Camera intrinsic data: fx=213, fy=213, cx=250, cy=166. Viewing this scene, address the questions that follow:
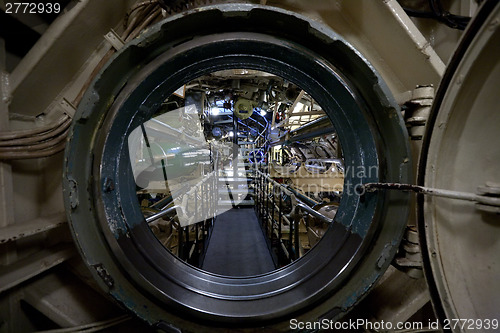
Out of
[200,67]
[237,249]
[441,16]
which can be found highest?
[441,16]

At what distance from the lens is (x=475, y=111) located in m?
0.67

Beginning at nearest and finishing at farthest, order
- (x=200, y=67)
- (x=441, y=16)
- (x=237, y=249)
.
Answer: (x=441, y=16)
(x=200, y=67)
(x=237, y=249)

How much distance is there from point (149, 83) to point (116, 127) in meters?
0.27

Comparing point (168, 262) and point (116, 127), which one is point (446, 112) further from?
point (168, 262)

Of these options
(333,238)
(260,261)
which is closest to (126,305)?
(333,238)

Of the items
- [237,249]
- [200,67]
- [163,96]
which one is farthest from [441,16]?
[237,249]

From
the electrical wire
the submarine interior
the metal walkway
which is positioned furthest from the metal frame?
the metal walkway

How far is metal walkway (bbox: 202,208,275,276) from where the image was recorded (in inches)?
154

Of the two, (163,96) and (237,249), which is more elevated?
(163,96)

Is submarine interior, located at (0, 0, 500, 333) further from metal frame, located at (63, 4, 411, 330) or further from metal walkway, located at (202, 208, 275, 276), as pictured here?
metal walkway, located at (202, 208, 275, 276)

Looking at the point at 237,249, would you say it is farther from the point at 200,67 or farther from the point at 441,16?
the point at 441,16

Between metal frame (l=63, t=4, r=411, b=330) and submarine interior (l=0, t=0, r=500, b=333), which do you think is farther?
metal frame (l=63, t=4, r=411, b=330)

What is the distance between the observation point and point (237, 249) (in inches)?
186

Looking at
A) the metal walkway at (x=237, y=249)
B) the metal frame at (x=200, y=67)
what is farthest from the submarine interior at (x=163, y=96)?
the metal walkway at (x=237, y=249)
